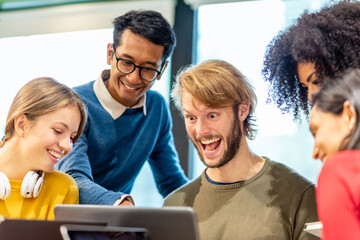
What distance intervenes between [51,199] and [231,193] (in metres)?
0.75

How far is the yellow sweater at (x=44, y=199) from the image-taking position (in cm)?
207

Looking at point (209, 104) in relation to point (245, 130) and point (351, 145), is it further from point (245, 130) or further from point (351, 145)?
point (351, 145)

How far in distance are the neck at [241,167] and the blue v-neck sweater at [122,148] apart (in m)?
0.62

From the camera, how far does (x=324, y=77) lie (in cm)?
180

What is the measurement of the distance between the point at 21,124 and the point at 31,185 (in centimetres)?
27

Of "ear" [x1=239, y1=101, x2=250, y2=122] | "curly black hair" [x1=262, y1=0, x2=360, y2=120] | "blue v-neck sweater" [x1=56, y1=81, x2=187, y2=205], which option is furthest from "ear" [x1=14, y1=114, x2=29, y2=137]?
"curly black hair" [x1=262, y1=0, x2=360, y2=120]

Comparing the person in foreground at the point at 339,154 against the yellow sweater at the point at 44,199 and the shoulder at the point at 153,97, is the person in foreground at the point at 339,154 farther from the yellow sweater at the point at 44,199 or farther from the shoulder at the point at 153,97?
the shoulder at the point at 153,97

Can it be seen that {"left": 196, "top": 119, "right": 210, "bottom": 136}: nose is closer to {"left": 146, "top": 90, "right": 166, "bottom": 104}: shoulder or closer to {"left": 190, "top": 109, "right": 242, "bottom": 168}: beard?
{"left": 190, "top": 109, "right": 242, "bottom": 168}: beard

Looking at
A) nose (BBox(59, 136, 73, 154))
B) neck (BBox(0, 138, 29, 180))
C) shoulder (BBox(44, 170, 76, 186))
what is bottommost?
shoulder (BBox(44, 170, 76, 186))

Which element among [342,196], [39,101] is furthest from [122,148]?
[342,196]

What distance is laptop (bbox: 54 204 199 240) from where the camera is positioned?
1.45 metres

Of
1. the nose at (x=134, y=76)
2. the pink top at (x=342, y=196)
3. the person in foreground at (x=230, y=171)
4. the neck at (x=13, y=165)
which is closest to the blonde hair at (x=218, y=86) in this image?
the person in foreground at (x=230, y=171)

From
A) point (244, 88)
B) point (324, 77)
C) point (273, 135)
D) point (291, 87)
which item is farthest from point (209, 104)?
point (273, 135)

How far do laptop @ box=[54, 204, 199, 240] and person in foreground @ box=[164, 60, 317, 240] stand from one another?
1.76 feet
